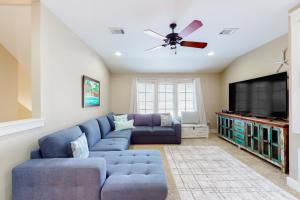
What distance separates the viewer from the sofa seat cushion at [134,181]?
5.24 ft

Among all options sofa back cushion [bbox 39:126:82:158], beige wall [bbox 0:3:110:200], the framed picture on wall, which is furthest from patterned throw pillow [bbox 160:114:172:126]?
sofa back cushion [bbox 39:126:82:158]

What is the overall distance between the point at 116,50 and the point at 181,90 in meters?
2.95

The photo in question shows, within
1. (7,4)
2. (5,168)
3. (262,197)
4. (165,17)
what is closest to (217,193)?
(262,197)

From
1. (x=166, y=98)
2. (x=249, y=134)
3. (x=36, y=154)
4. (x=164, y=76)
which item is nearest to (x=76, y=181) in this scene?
(x=36, y=154)

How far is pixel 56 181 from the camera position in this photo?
1.59 m

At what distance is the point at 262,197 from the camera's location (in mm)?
2066

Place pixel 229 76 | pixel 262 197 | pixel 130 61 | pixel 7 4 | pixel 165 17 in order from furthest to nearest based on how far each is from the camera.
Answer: pixel 229 76, pixel 130 61, pixel 165 17, pixel 7 4, pixel 262 197

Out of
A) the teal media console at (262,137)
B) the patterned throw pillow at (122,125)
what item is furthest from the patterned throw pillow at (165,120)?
the teal media console at (262,137)

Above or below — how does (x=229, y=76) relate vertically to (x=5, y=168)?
above

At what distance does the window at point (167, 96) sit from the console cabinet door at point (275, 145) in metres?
3.11

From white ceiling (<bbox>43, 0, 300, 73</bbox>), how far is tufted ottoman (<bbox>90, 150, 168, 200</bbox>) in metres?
2.20

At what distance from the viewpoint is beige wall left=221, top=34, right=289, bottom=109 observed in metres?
3.42

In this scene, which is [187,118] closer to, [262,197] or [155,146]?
[155,146]

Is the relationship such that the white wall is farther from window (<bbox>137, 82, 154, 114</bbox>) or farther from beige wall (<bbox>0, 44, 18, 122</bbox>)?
beige wall (<bbox>0, 44, 18, 122</bbox>)
